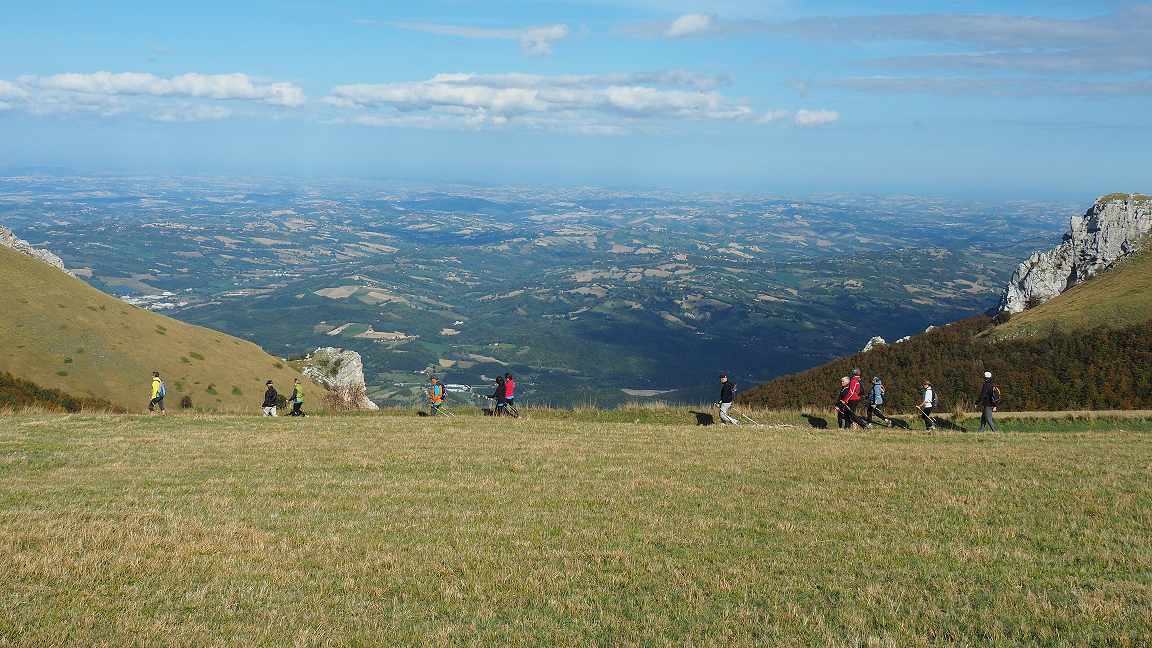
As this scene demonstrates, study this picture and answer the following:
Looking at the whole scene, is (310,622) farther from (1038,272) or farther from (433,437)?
(1038,272)

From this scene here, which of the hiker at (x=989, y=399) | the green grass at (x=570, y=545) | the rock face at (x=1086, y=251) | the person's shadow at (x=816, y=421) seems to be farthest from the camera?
the rock face at (x=1086, y=251)

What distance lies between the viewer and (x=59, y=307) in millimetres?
50844

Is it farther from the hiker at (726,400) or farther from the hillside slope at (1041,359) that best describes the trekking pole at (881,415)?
the hillside slope at (1041,359)

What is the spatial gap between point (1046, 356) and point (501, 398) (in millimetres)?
43754

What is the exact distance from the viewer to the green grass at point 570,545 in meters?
9.21

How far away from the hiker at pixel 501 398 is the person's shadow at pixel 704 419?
27.9 ft

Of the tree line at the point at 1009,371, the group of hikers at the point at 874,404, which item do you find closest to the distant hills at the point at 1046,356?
the tree line at the point at 1009,371

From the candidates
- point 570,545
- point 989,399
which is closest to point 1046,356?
point 989,399

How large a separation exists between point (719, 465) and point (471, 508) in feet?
26.1

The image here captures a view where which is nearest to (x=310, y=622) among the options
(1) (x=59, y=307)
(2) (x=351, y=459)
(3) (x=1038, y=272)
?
(2) (x=351, y=459)

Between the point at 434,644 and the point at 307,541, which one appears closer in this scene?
the point at 434,644

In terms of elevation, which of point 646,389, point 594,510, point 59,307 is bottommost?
point 646,389

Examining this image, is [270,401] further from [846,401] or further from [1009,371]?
[1009,371]

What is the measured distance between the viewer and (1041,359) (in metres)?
55.1
